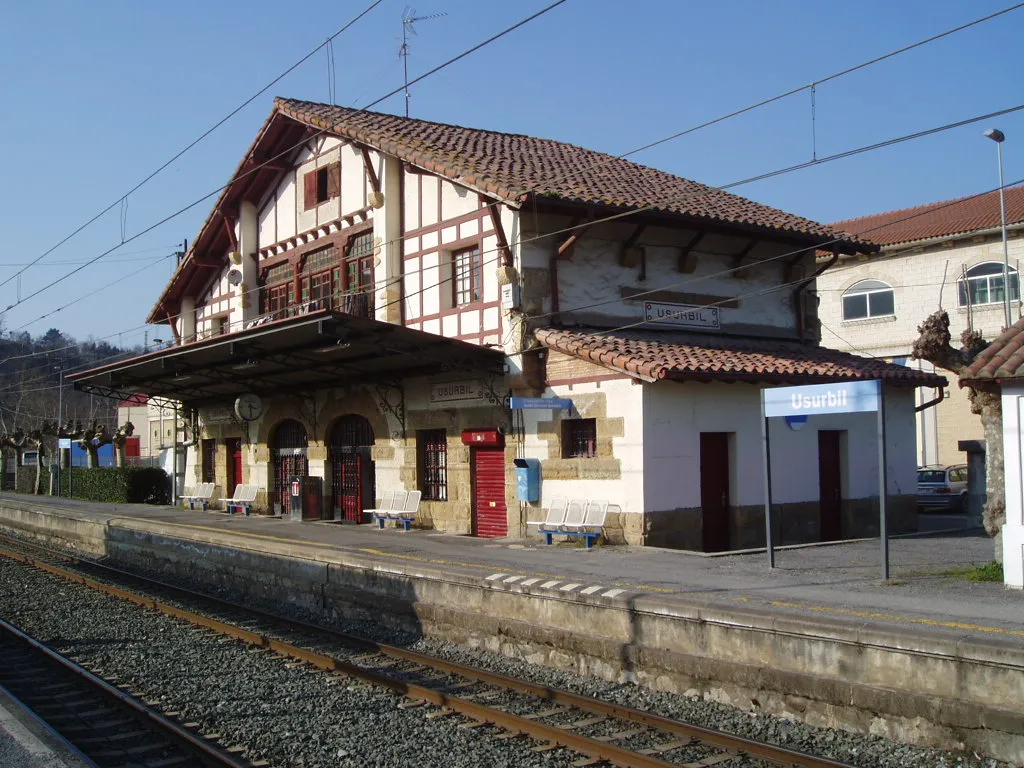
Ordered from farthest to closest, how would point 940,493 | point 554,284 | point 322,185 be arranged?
point 940,493, point 322,185, point 554,284

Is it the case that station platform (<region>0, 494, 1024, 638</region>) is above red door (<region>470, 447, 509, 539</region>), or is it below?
below

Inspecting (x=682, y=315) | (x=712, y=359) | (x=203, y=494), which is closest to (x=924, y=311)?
(x=682, y=315)

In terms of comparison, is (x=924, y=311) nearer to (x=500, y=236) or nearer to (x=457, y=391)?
(x=457, y=391)

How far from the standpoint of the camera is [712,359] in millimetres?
16062

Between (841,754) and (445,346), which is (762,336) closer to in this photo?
(445,346)

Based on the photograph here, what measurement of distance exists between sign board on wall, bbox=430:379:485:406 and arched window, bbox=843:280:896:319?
23.5 metres

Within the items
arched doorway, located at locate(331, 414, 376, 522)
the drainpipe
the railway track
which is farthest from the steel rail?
arched doorway, located at locate(331, 414, 376, 522)

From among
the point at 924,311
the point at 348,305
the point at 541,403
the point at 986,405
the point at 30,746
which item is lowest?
the point at 30,746

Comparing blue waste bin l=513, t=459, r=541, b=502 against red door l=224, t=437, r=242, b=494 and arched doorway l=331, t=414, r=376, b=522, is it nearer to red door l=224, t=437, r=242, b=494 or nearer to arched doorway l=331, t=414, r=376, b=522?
arched doorway l=331, t=414, r=376, b=522

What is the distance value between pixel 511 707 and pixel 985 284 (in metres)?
30.1

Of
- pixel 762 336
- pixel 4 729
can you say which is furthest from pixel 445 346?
pixel 4 729

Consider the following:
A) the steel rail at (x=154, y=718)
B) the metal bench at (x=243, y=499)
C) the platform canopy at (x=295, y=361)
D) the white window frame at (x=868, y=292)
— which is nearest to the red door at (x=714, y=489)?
the platform canopy at (x=295, y=361)

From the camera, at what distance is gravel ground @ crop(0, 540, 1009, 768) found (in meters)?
7.30

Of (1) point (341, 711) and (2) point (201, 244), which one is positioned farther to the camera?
(2) point (201, 244)
